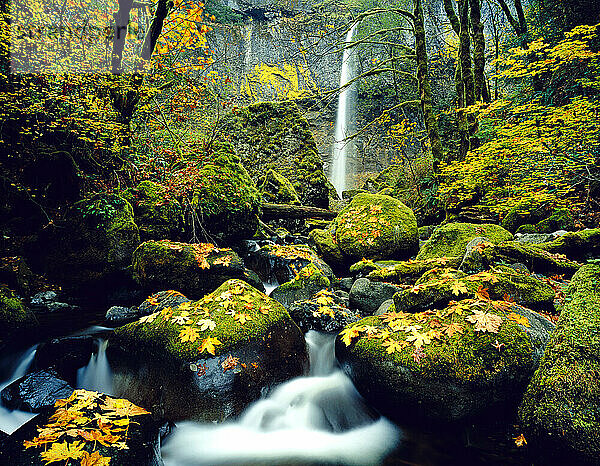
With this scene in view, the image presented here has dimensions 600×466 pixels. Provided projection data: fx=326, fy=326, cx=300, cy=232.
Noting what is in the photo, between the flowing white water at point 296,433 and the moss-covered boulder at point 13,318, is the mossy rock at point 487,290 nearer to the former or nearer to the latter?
the flowing white water at point 296,433

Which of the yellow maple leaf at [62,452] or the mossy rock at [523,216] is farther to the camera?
the mossy rock at [523,216]

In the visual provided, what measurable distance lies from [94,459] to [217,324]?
1632mm

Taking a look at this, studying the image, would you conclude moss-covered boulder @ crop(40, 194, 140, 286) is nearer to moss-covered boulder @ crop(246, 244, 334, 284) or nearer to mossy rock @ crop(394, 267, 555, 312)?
moss-covered boulder @ crop(246, 244, 334, 284)

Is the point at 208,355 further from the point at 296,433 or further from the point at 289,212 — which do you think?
the point at 289,212

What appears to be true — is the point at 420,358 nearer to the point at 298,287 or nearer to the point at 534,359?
the point at 534,359

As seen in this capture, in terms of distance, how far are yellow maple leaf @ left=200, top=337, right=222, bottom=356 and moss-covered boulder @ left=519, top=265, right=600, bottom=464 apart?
8.99 ft

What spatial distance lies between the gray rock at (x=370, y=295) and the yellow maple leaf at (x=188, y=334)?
312 cm

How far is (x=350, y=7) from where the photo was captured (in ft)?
90.7

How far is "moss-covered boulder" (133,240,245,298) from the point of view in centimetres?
604

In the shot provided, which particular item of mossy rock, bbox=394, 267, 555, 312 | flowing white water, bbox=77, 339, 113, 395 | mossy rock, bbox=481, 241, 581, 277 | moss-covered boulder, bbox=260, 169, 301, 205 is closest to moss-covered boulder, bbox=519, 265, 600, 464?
mossy rock, bbox=394, 267, 555, 312

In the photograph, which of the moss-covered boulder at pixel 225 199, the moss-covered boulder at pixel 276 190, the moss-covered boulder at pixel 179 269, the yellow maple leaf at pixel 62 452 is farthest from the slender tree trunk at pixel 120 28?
the yellow maple leaf at pixel 62 452

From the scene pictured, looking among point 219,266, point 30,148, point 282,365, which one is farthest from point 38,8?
point 282,365

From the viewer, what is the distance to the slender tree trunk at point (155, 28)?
7344mm

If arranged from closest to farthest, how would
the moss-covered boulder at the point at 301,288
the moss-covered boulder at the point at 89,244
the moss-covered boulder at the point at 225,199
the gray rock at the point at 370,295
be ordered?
1. the gray rock at the point at 370,295
2. the moss-covered boulder at the point at 301,288
3. the moss-covered boulder at the point at 89,244
4. the moss-covered boulder at the point at 225,199
